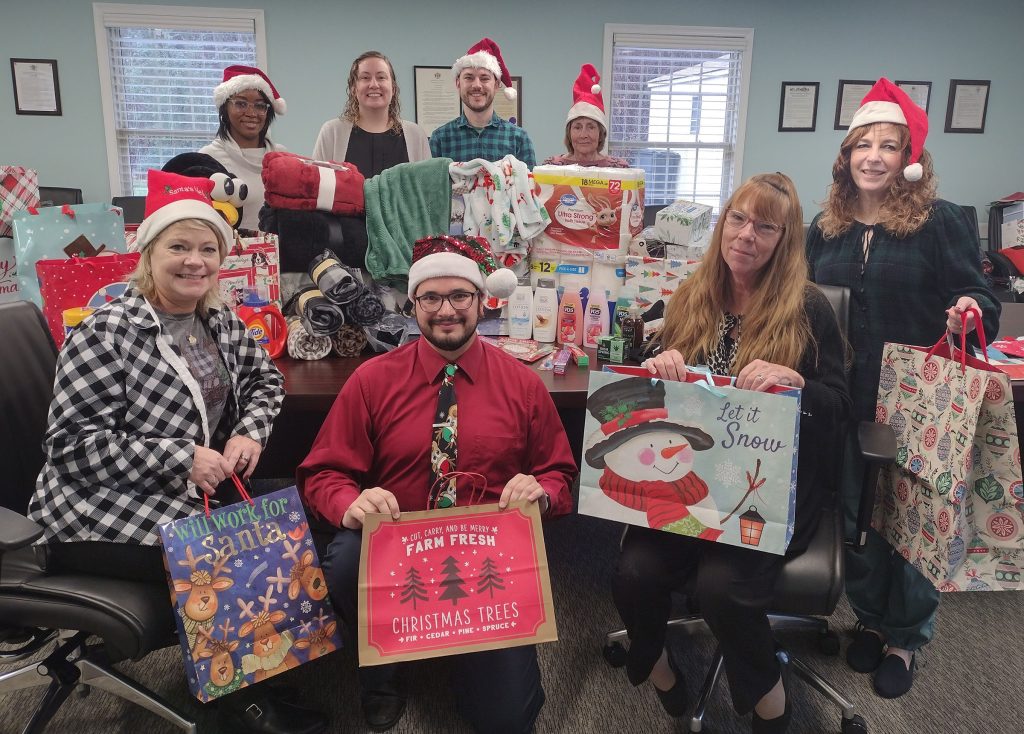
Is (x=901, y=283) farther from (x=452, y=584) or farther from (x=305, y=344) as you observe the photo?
(x=305, y=344)

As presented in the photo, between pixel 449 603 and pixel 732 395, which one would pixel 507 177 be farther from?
pixel 449 603

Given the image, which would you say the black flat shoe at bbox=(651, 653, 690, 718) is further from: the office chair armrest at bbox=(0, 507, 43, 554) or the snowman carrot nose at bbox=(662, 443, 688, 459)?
the office chair armrest at bbox=(0, 507, 43, 554)

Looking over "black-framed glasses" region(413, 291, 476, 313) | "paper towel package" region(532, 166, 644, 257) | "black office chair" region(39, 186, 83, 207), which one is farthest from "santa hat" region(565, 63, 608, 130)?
"black office chair" region(39, 186, 83, 207)

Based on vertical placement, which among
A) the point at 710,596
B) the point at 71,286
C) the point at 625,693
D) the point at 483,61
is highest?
the point at 483,61

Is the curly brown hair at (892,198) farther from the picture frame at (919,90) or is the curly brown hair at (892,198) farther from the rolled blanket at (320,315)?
the picture frame at (919,90)

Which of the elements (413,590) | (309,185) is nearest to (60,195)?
(309,185)

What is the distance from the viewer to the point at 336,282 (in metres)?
1.88

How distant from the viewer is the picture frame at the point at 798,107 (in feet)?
16.5

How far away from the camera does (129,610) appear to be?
1.24 m

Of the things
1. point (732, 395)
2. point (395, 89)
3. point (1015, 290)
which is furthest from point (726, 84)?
point (732, 395)

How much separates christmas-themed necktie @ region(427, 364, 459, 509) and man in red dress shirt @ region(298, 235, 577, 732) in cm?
1

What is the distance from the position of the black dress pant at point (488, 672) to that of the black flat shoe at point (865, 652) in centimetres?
91

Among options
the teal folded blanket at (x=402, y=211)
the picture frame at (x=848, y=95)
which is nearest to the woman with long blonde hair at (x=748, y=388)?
the teal folded blanket at (x=402, y=211)

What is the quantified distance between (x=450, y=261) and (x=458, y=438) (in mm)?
390
